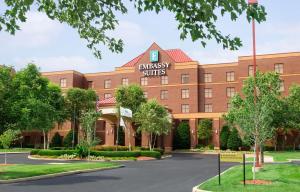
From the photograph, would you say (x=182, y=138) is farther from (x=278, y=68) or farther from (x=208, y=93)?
(x=278, y=68)

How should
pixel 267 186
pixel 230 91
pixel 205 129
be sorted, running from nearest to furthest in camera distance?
1. pixel 267 186
2. pixel 205 129
3. pixel 230 91

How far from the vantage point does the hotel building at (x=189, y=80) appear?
2660 inches

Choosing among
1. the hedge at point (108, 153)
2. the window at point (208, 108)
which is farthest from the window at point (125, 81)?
the hedge at point (108, 153)

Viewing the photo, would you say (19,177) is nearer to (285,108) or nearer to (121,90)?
(121,90)

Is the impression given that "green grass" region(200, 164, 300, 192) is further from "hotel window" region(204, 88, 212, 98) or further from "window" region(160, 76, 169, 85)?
"window" region(160, 76, 169, 85)

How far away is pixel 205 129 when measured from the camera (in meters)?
67.3

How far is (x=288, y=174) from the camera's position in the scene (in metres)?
22.4

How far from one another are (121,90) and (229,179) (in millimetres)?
36230

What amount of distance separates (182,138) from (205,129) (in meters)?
3.79

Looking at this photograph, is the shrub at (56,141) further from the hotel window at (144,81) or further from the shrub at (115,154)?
the shrub at (115,154)

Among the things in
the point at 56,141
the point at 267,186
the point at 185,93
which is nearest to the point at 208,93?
the point at 185,93

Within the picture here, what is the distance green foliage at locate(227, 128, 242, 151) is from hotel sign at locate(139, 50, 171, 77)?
58.1 feet

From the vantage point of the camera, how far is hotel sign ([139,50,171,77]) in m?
75.1

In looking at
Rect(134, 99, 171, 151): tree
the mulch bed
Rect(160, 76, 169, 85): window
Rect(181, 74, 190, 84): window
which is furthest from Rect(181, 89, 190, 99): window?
the mulch bed
